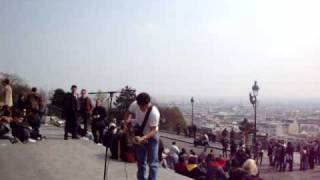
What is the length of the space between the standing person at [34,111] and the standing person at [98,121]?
172 centimetres

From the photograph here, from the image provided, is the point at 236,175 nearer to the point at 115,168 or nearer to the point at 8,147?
the point at 115,168

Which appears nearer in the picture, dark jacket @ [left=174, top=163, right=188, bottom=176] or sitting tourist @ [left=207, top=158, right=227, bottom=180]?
sitting tourist @ [left=207, top=158, right=227, bottom=180]

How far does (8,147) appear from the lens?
12.5 metres

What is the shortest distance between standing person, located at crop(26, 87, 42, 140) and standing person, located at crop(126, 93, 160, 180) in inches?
300

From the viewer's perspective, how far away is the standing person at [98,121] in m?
14.5

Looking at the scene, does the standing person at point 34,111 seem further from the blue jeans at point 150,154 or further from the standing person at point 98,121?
the blue jeans at point 150,154

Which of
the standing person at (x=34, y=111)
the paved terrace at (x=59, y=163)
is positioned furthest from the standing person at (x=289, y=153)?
the standing person at (x=34, y=111)

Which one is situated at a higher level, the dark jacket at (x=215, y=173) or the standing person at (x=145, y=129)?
the standing person at (x=145, y=129)

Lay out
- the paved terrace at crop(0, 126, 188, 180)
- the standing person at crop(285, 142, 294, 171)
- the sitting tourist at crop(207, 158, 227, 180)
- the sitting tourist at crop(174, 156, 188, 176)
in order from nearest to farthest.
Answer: the paved terrace at crop(0, 126, 188, 180), the sitting tourist at crop(207, 158, 227, 180), the sitting tourist at crop(174, 156, 188, 176), the standing person at crop(285, 142, 294, 171)

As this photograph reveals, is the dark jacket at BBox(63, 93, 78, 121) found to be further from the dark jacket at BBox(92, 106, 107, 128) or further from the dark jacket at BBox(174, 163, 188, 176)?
the dark jacket at BBox(174, 163, 188, 176)

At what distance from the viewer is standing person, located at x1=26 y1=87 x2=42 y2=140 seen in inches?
552

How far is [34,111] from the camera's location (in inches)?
559

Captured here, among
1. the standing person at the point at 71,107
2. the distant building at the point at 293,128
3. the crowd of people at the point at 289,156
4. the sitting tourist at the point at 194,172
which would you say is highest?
the standing person at the point at 71,107

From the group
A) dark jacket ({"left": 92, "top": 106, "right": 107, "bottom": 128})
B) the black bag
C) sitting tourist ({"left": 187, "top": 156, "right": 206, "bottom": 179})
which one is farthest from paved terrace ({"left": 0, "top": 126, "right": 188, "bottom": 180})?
the black bag
